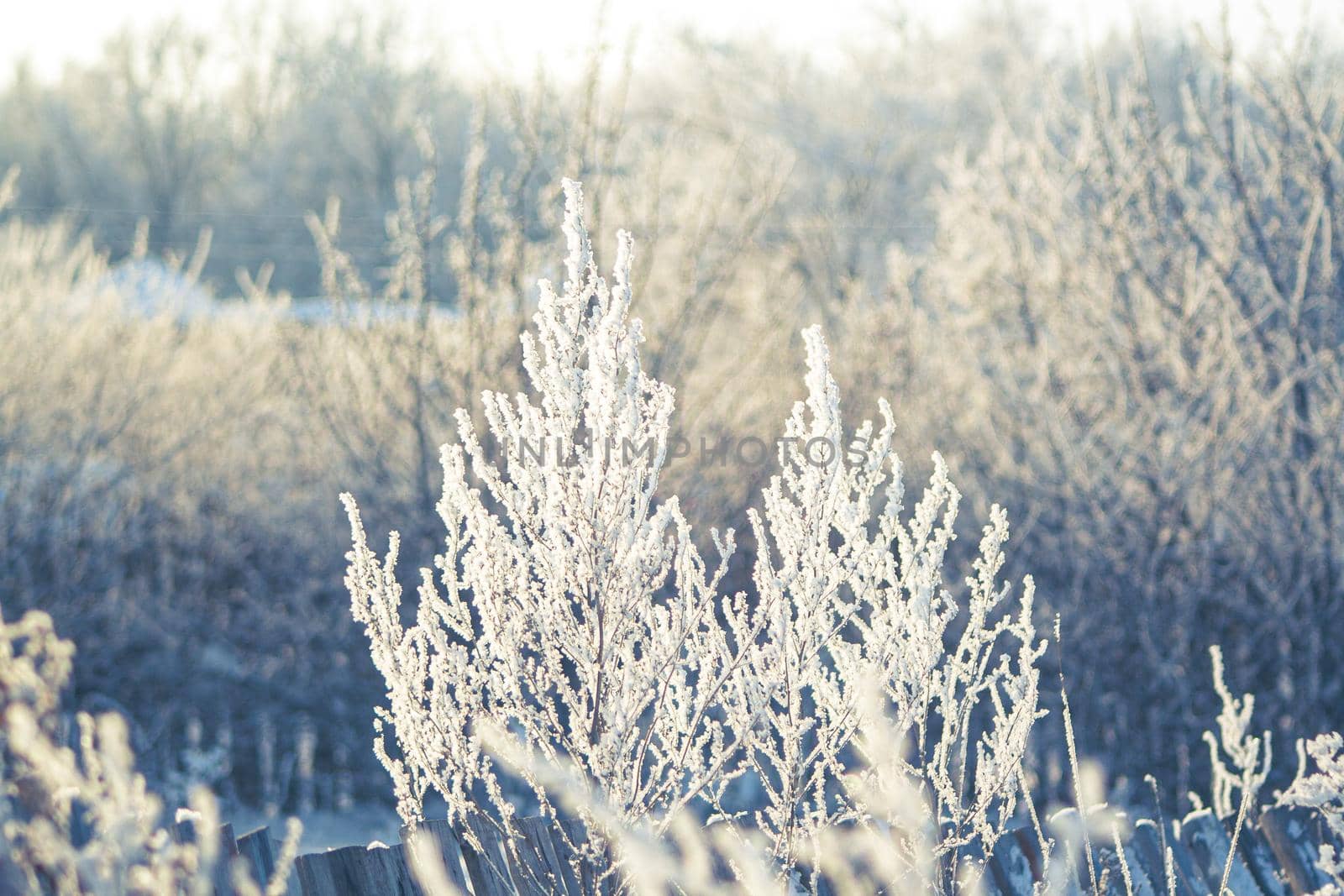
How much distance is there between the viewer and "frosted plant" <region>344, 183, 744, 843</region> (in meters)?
2.07

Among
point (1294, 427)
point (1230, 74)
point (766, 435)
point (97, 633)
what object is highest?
point (1230, 74)

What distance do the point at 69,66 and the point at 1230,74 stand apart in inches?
1196

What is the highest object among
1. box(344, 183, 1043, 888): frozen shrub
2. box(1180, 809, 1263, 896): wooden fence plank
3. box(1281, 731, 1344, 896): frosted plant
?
box(344, 183, 1043, 888): frozen shrub

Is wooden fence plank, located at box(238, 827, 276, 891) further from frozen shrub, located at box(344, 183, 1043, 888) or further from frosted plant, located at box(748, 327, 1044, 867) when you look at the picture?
frosted plant, located at box(748, 327, 1044, 867)

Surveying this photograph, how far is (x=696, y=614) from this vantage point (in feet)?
6.94

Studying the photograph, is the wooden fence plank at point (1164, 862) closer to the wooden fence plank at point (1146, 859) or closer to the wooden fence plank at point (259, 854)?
the wooden fence plank at point (1146, 859)

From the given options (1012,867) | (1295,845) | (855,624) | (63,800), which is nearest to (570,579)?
(855,624)

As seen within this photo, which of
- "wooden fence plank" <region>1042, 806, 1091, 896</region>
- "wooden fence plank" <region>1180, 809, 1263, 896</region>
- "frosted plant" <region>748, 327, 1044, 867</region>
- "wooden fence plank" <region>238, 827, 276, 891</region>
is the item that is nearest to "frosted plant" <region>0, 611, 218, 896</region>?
"wooden fence plank" <region>238, 827, 276, 891</region>

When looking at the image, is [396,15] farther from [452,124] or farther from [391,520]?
[391,520]

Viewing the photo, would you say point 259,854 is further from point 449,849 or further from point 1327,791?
point 1327,791

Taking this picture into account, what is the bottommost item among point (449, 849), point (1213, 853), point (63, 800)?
point (1213, 853)

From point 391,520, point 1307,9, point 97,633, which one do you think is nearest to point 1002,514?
point 1307,9

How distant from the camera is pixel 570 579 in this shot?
2.12m

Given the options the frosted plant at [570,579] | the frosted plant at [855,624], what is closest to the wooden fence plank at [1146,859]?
the frosted plant at [855,624]
